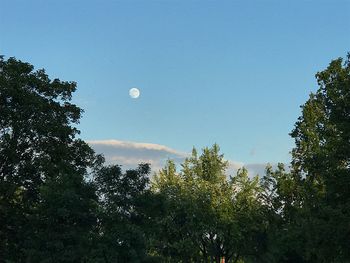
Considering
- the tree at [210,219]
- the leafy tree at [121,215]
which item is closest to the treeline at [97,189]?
the leafy tree at [121,215]

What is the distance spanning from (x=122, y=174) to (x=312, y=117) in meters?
21.6

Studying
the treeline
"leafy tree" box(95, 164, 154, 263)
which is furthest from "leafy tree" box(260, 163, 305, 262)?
"leafy tree" box(95, 164, 154, 263)

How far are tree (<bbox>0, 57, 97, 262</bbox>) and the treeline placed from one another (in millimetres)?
78

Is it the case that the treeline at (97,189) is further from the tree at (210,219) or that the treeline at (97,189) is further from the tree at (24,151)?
the tree at (210,219)

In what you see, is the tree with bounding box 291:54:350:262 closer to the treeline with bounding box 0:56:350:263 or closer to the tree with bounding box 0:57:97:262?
the treeline with bounding box 0:56:350:263

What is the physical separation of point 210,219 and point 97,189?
88.9 feet

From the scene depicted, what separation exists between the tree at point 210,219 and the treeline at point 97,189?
5.83 m

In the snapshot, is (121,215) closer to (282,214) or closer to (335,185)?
(335,185)

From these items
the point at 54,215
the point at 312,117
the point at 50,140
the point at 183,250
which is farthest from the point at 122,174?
the point at 183,250

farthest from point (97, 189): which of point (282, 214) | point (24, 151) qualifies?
point (282, 214)

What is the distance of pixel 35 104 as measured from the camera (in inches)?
1415

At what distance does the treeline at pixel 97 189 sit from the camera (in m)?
30.0

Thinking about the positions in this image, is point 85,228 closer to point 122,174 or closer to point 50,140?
point 122,174

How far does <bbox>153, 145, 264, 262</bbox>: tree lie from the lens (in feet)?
182
